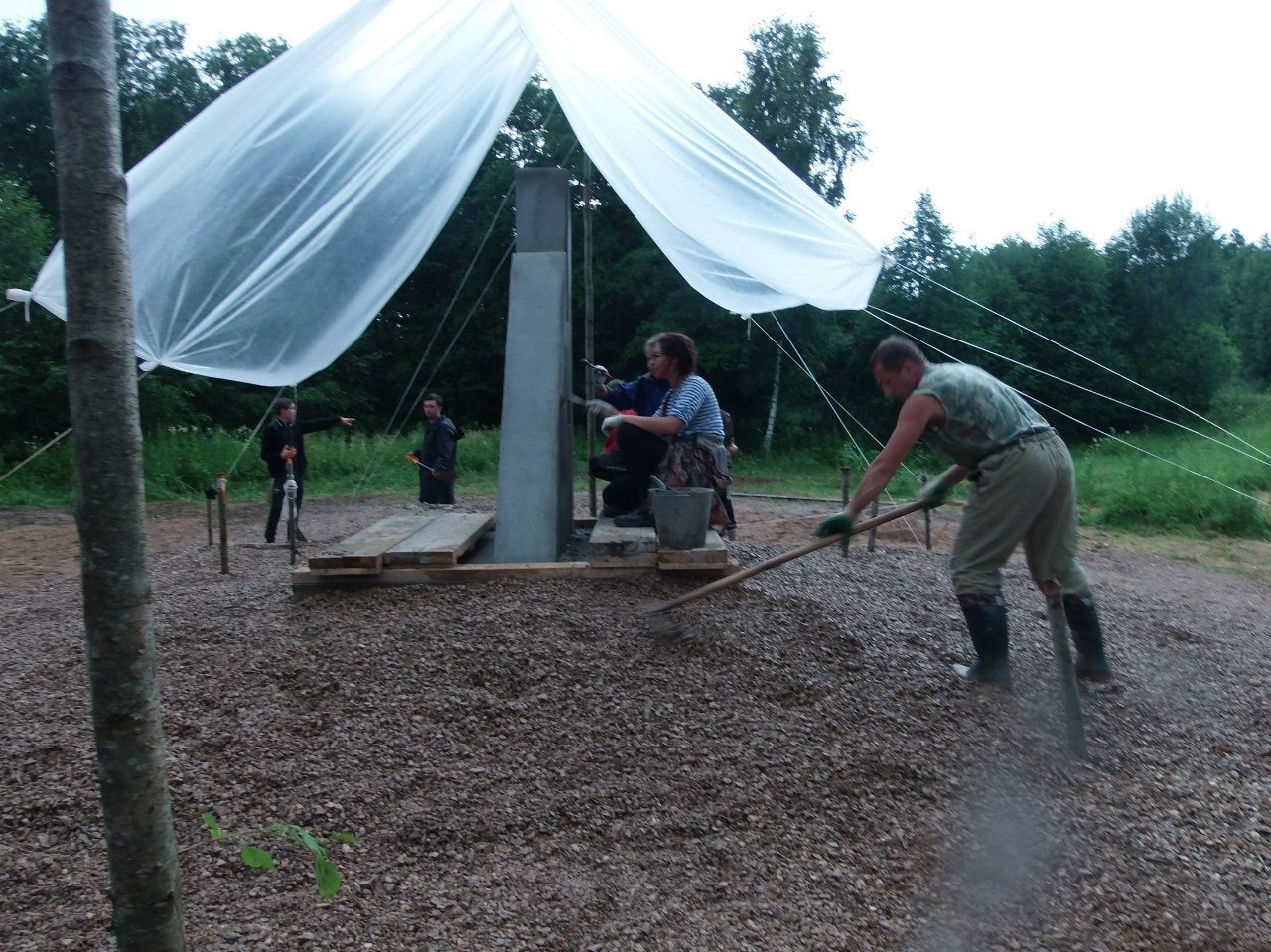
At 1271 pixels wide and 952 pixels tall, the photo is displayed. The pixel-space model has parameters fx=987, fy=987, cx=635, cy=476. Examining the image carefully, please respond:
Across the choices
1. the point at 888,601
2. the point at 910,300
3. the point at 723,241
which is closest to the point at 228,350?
the point at 723,241

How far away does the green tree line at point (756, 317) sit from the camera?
1878 centimetres

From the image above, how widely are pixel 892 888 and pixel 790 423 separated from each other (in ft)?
62.0

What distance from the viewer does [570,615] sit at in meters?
3.99

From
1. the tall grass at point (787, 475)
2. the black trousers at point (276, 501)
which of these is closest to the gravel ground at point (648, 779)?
the black trousers at point (276, 501)

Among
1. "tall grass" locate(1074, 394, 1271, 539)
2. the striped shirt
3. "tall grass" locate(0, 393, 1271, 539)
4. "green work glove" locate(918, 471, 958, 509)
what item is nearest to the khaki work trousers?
"green work glove" locate(918, 471, 958, 509)

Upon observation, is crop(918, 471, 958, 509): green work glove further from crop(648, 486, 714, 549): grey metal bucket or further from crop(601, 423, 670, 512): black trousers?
crop(601, 423, 670, 512): black trousers

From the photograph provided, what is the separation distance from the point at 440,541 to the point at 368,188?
1774mm

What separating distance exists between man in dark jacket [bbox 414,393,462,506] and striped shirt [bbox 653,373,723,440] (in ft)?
15.1

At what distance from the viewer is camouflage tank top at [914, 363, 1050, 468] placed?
3639mm

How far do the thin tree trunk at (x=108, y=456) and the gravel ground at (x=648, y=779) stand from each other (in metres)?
0.88

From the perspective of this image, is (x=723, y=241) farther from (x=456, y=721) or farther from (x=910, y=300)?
(x=910, y=300)

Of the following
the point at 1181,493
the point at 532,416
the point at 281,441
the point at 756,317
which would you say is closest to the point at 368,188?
the point at 532,416

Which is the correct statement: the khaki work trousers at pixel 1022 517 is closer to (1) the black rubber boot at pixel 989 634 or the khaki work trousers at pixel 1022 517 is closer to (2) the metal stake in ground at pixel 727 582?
(1) the black rubber boot at pixel 989 634

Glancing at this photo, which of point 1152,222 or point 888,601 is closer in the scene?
point 888,601
